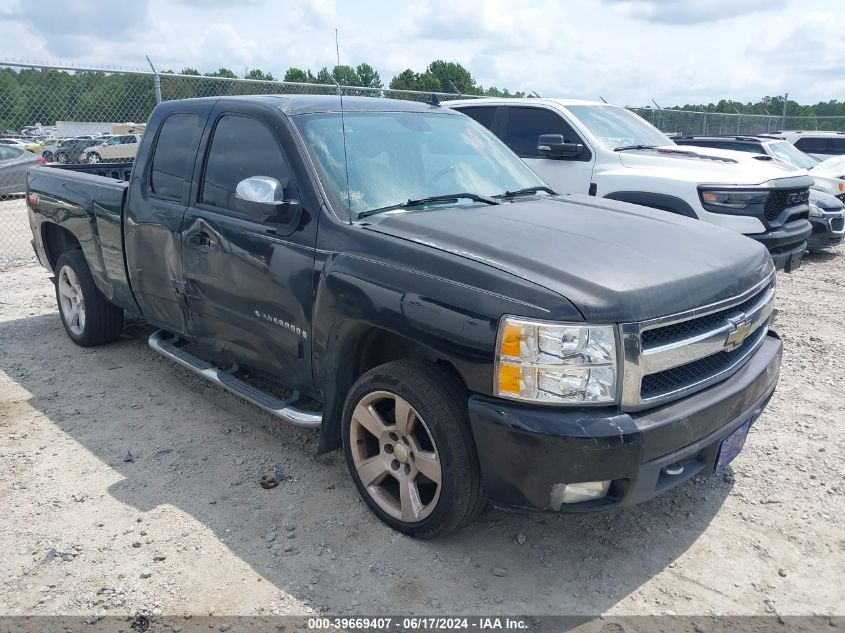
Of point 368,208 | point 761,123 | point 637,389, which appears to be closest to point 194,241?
point 368,208

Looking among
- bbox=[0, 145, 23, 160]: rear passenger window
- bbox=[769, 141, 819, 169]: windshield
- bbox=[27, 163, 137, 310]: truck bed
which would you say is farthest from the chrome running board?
bbox=[0, 145, 23, 160]: rear passenger window

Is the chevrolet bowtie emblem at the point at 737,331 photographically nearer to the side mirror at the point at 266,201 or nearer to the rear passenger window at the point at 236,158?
the side mirror at the point at 266,201

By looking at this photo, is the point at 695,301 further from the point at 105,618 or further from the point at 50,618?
the point at 50,618

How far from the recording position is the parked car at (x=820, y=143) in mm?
16406

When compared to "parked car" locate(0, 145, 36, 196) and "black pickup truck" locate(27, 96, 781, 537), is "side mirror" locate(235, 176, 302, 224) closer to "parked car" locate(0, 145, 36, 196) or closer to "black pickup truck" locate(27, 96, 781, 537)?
"black pickup truck" locate(27, 96, 781, 537)

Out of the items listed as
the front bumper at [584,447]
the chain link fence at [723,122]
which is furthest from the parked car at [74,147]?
the front bumper at [584,447]

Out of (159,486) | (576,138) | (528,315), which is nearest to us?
(528,315)

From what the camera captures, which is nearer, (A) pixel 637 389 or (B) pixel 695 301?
(A) pixel 637 389

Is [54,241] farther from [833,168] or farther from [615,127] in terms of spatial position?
[833,168]

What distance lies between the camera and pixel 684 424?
2693mm

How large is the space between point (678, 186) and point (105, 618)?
5769 mm

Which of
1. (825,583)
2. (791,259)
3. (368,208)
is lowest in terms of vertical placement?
(825,583)

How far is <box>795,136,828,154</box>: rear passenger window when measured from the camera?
1659 centimetres

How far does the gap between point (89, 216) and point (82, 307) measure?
850 millimetres
